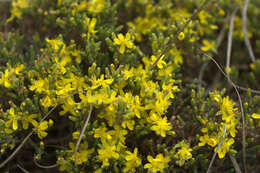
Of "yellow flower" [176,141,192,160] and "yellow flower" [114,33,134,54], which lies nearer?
"yellow flower" [176,141,192,160]

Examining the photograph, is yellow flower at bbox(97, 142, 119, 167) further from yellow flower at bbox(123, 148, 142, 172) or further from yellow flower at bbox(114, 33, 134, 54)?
yellow flower at bbox(114, 33, 134, 54)

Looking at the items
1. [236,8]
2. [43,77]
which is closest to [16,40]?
[43,77]

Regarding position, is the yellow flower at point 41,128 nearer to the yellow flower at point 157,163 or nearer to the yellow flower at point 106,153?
the yellow flower at point 106,153

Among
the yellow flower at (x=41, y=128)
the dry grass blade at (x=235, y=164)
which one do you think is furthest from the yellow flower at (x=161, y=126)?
the yellow flower at (x=41, y=128)

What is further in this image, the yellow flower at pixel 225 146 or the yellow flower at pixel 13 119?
the yellow flower at pixel 225 146

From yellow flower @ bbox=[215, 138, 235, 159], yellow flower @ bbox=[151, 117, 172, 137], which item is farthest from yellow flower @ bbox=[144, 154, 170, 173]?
yellow flower @ bbox=[215, 138, 235, 159]

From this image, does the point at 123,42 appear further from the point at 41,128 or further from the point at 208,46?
the point at 208,46

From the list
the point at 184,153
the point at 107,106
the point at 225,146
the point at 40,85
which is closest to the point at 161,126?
the point at 184,153
